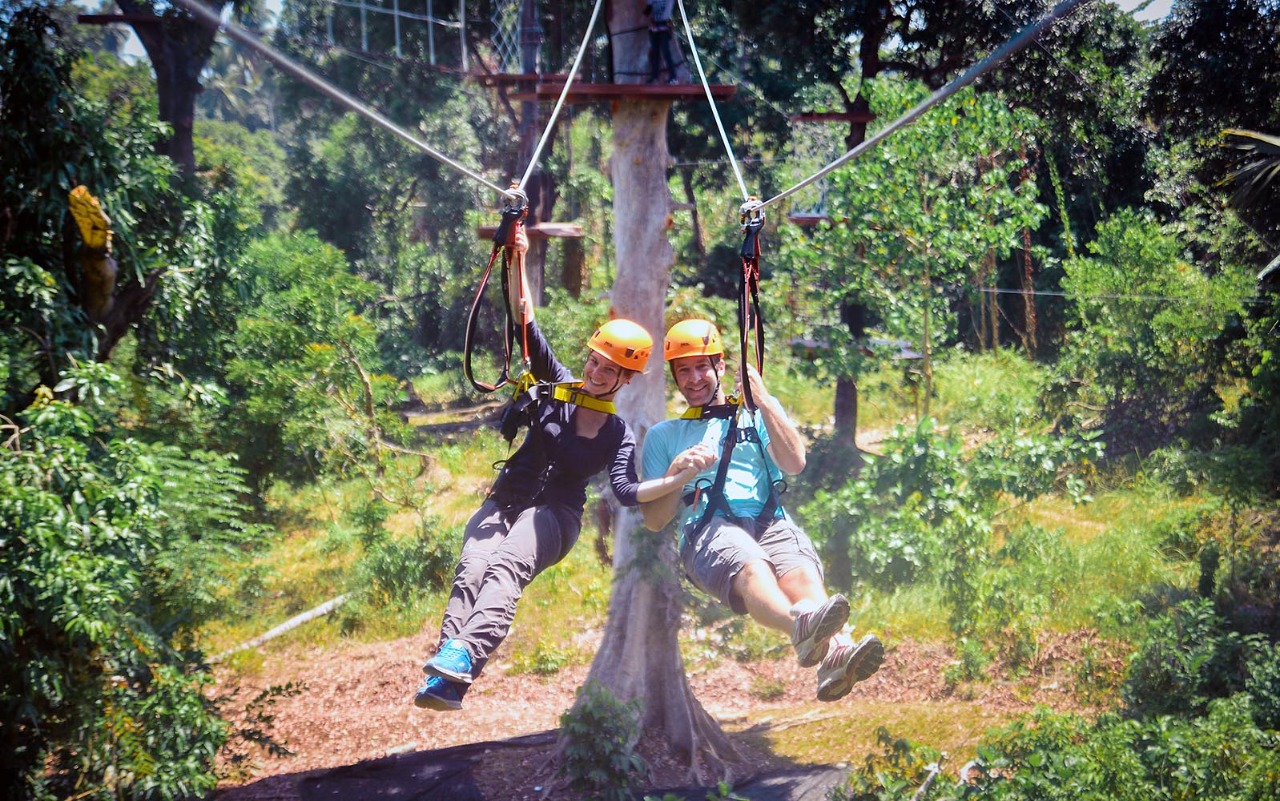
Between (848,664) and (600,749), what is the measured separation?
10.7ft

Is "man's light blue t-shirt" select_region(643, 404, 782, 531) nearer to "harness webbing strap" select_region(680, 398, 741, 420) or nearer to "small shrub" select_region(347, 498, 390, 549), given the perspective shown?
"harness webbing strap" select_region(680, 398, 741, 420)

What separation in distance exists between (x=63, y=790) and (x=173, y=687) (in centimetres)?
83

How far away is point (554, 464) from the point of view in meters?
4.64

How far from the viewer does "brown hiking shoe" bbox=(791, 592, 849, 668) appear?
3.96m

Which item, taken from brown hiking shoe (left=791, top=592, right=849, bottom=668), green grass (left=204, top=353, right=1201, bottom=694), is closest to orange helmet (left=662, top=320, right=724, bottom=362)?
brown hiking shoe (left=791, top=592, right=849, bottom=668)

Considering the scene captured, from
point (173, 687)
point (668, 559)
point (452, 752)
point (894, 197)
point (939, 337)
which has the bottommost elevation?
point (452, 752)

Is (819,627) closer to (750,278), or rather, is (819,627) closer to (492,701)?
(750,278)

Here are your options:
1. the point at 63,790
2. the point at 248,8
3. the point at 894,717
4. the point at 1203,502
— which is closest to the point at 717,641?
the point at 894,717

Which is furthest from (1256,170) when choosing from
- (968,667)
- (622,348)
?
(622,348)

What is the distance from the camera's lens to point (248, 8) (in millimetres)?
12211

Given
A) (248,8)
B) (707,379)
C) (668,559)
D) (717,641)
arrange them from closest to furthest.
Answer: (707,379)
(668,559)
(717,641)
(248,8)

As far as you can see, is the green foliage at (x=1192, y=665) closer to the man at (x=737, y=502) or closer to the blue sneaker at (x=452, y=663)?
the man at (x=737, y=502)

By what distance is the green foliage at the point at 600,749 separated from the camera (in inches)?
270

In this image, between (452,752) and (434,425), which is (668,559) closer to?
(452,752)
